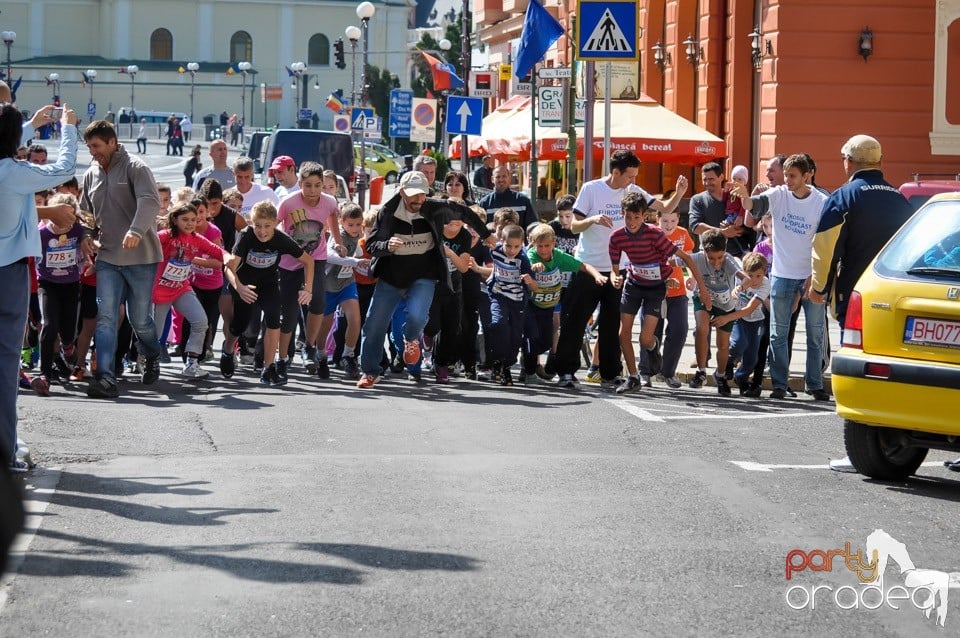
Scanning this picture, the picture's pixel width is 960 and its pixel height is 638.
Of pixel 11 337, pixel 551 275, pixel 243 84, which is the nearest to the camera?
pixel 11 337

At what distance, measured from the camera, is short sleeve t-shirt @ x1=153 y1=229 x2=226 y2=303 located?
1298 centimetres

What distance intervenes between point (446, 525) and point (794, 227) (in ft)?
21.8

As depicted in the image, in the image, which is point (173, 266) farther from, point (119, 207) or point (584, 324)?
point (584, 324)

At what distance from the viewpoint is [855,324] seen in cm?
836

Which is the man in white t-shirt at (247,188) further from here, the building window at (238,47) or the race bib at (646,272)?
the building window at (238,47)

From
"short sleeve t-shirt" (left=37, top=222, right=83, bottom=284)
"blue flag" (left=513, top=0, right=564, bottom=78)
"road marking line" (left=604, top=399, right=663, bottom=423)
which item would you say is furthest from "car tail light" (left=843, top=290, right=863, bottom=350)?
"blue flag" (left=513, top=0, right=564, bottom=78)

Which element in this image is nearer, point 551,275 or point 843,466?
point 843,466

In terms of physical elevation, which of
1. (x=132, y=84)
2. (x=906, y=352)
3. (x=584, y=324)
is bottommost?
(x=584, y=324)

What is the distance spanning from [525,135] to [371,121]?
49.6ft

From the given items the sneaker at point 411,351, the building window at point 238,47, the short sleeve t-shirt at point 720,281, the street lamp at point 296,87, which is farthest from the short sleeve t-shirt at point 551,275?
the building window at point 238,47

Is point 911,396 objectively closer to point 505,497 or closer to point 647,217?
point 505,497

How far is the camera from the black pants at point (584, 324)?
1371 cm

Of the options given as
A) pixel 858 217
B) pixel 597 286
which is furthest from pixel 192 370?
pixel 858 217

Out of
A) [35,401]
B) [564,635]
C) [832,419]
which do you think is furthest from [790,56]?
[564,635]
